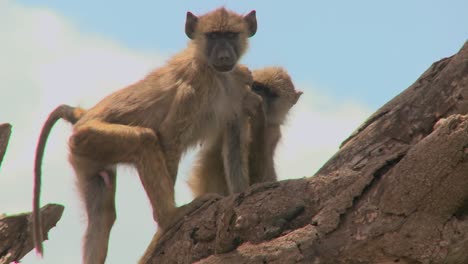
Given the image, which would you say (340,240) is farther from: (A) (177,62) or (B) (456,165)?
(A) (177,62)

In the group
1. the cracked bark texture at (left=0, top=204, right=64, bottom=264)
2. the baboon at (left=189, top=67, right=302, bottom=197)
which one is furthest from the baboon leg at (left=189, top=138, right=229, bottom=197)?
the cracked bark texture at (left=0, top=204, right=64, bottom=264)

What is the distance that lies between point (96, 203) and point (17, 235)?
1.02m

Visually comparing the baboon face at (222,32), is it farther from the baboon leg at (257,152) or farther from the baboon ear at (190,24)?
the baboon leg at (257,152)

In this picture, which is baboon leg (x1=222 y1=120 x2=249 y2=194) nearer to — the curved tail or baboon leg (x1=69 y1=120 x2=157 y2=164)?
baboon leg (x1=69 y1=120 x2=157 y2=164)

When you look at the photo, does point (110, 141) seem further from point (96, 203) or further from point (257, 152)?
point (257, 152)

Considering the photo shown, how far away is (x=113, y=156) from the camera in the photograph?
910 cm

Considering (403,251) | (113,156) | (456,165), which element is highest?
(113,156)

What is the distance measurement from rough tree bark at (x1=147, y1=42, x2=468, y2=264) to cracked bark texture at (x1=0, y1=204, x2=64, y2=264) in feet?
6.45

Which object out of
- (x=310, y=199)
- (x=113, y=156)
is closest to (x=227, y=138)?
(x=113, y=156)

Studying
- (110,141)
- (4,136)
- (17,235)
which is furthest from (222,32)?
(17,235)

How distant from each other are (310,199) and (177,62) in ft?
11.8

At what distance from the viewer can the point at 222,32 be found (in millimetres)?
10719

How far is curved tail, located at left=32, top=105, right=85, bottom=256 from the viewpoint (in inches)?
342

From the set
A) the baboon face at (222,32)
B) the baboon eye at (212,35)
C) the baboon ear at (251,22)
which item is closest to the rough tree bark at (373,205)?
the baboon face at (222,32)
